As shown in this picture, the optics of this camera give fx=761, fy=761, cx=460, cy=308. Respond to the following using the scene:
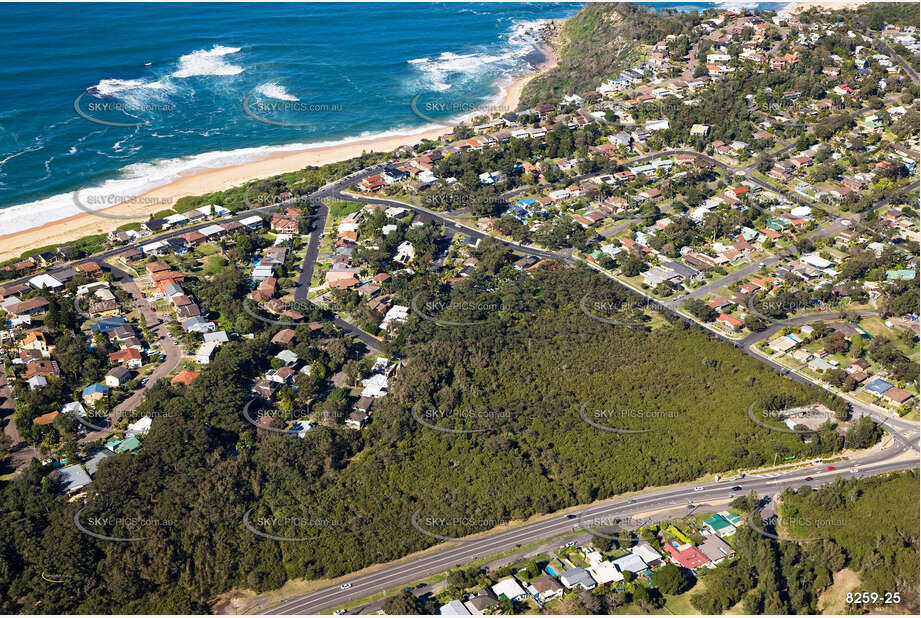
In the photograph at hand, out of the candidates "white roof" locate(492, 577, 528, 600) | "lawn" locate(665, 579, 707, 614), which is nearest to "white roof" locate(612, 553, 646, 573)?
"lawn" locate(665, 579, 707, 614)

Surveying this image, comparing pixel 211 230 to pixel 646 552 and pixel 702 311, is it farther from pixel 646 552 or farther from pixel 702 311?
pixel 646 552

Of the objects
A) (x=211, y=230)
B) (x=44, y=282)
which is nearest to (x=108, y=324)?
(x=44, y=282)

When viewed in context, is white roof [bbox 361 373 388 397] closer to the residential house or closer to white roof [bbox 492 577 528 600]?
the residential house

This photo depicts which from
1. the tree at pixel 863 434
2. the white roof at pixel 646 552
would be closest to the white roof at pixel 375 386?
the white roof at pixel 646 552

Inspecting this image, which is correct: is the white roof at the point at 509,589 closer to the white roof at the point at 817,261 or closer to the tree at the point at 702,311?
the tree at the point at 702,311

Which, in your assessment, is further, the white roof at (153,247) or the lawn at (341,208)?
the lawn at (341,208)

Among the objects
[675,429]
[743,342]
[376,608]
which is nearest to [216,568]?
[376,608]
